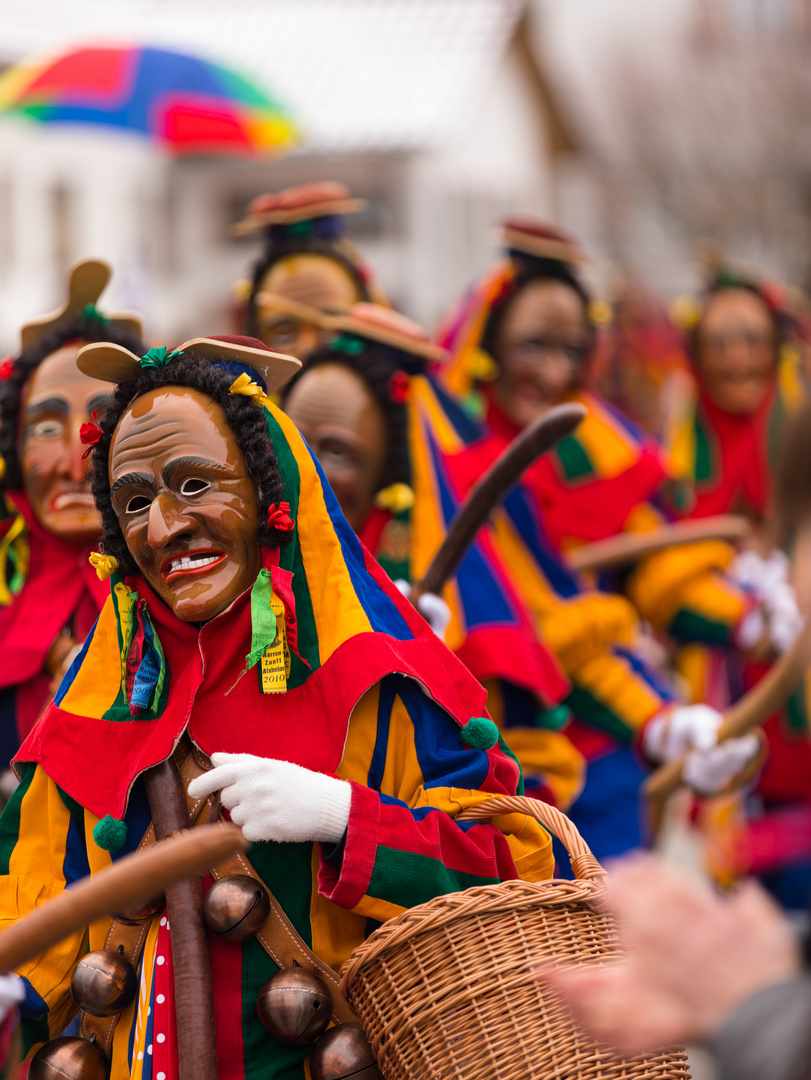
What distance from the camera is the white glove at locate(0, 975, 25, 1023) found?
7.18 feet

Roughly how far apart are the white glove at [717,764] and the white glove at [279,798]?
2.13 meters

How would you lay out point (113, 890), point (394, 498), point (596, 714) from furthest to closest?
point (596, 714) < point (394, 498) < point (113, 890)

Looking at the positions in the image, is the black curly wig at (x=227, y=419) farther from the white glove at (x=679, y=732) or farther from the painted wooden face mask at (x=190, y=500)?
the white glove at (x=679, y=732)

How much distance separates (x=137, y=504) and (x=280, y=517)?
275mm

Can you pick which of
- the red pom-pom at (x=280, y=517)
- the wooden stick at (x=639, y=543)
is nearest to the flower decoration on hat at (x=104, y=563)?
the red pom-pom at (x=280, y=517)

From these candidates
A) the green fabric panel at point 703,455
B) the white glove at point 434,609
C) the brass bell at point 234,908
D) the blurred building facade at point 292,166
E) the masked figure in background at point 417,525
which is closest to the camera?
the brass bell at point 234,908

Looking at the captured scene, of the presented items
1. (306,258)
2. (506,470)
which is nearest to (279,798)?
(506,470)

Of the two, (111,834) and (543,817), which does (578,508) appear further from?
(111,834)

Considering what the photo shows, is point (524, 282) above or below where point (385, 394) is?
above

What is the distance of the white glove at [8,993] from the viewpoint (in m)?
2.19

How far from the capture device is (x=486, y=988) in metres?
2.11

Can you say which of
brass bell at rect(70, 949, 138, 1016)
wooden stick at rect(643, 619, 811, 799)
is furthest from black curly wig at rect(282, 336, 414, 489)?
brass bell at rect(70, 949, 138, 1016)

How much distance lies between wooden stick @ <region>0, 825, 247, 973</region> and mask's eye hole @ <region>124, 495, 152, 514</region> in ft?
2.57

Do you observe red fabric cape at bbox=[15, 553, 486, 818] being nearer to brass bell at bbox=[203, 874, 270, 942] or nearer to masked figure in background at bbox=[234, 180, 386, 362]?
brass bell at bbox=[203, 874, 270, 942]
